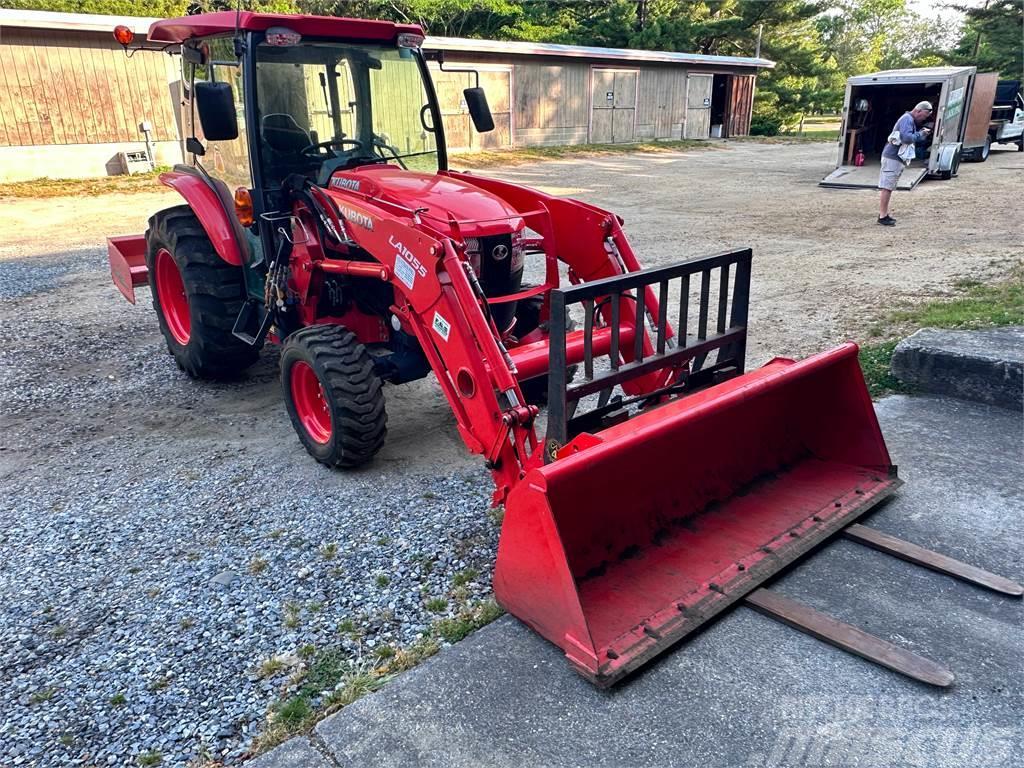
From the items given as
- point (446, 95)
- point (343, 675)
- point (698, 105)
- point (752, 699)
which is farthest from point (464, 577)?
point (698, 105)

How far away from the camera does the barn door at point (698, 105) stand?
26.4m

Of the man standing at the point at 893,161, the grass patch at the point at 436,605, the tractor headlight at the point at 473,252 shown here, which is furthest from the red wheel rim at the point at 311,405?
the man standing at the point at 893,161

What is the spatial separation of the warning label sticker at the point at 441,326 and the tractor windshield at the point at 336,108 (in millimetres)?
1526

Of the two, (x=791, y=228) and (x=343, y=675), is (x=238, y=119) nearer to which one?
(x=343, y=675)

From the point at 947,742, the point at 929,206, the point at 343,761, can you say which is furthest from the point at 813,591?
the point at 929,206

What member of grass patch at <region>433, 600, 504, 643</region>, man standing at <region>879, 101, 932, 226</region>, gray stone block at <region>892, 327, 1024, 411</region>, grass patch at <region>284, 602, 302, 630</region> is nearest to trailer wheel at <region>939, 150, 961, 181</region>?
man standing at <region>879, 101, 932, 226</region>

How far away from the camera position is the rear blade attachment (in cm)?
273

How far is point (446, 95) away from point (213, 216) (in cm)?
1558

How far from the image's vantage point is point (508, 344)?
13.8 ft

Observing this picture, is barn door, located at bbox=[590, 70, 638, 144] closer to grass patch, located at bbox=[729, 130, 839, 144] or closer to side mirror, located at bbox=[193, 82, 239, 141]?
grass patch, located at bbox=[729, 130, 839, 144]

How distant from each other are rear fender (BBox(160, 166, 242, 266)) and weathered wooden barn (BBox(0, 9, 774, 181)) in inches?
25.8

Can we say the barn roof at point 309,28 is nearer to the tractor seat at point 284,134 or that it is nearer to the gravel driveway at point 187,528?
the tractor seat at point 284,134

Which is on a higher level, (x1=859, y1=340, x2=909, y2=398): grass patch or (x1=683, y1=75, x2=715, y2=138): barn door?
(x1=683, y1=75, x2=715, y2=138): barn door

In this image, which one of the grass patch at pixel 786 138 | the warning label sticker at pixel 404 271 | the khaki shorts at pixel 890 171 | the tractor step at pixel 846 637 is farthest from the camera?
the grass patch at pixel 786 138
